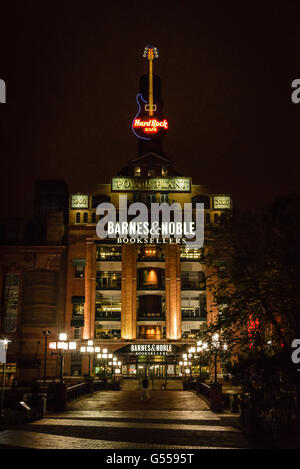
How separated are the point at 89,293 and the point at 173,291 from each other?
11895 millimetres

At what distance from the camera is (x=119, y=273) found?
226ft

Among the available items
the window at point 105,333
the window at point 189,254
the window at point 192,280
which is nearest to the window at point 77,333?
the window at point 105,333

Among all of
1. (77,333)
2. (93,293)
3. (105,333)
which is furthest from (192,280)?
(77,333)

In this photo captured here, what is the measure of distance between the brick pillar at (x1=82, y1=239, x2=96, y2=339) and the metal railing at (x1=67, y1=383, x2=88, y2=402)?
28.5 m

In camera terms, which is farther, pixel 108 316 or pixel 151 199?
pixel 151 199

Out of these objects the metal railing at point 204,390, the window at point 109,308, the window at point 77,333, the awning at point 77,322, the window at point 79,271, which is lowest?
the metal railing at point 204,390

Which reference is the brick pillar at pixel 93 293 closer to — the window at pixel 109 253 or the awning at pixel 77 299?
the window at pixel 109 253

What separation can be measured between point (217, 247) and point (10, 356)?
166ft

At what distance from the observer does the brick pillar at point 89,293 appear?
65463 mm

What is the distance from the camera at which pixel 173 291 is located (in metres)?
67.3

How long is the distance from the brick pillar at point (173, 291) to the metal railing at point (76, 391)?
29.7 m

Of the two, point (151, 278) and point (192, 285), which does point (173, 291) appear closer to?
point (192, 285)
